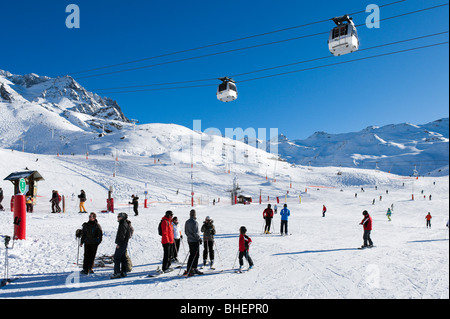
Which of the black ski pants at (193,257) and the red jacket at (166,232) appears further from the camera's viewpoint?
the red jacket at (166,232)

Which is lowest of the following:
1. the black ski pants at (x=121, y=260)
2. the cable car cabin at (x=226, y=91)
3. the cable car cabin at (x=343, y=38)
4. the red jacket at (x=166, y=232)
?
the black ski pants at (x=121, y=260)

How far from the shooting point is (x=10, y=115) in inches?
5669

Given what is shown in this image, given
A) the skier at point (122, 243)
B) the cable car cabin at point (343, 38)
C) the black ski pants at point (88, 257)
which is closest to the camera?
the skier at point (122, 243)

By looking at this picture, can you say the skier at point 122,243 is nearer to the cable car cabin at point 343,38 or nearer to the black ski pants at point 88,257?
the black ski pants at point 88,257

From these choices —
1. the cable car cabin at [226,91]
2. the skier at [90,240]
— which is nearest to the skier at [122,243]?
the skier at [90,240]

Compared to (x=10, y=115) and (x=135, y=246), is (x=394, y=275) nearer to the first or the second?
(x=135, y=246)

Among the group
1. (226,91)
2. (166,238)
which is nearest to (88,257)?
(166,238)

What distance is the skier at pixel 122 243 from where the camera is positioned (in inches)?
307

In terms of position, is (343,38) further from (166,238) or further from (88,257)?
(88,257)

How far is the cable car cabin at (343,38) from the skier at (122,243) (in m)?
8.08

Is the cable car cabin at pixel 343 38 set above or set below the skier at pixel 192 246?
above

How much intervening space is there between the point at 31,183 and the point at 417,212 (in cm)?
4071

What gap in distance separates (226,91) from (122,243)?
24.1 feet
